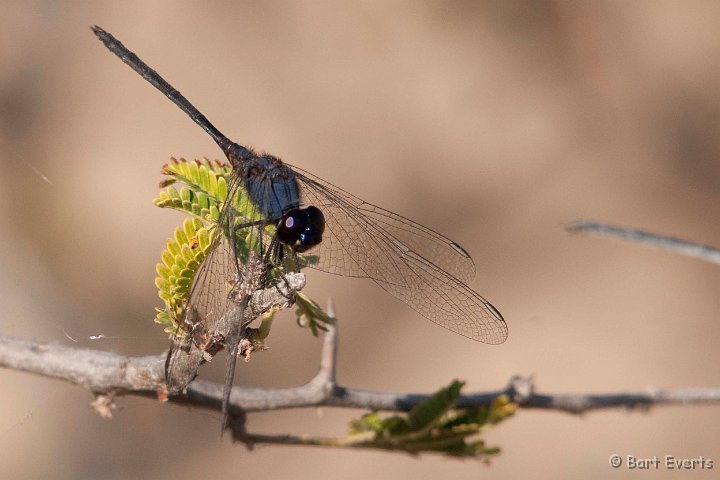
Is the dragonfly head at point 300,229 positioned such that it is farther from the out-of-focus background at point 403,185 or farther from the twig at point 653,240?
the out-of-focus background at point 403,185

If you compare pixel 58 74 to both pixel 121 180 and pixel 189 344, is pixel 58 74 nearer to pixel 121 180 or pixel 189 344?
pixel 121 180

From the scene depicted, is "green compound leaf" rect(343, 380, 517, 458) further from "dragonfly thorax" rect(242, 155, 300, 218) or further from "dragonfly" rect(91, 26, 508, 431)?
"dragonfly thorax" rect(242, 155, 300, 218)

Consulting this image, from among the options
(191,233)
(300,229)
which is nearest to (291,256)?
(300,229)

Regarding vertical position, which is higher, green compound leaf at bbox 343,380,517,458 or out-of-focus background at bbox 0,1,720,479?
out-of-focus background at bbox 0,1,720,479

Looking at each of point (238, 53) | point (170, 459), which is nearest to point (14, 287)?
point (170, 459)

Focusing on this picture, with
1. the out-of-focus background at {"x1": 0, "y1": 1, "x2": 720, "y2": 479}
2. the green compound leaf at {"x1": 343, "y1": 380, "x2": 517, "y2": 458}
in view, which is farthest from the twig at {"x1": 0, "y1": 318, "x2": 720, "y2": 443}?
the out-of-focus background at {"x1": 0, "y1": 1, "x2": 720, "y2": 479}
